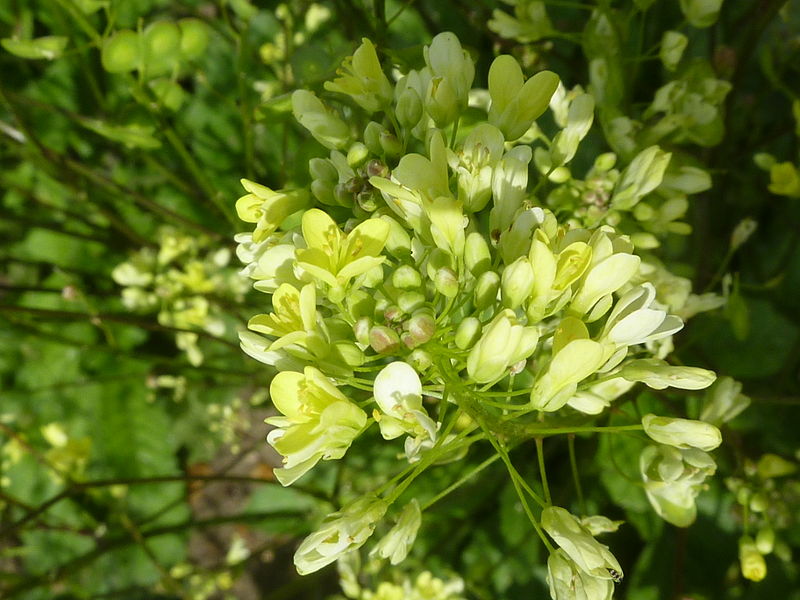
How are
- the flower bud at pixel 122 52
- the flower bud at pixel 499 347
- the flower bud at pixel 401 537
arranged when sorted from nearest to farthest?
the flower bud at pixel 499 347
the flower bud at pixel 401 537
the flower bud at pixel 122 52

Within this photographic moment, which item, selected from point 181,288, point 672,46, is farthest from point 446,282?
point 181,288

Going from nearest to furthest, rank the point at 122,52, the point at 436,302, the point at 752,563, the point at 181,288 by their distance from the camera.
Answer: the point at 436,302
the point at 752,563
the point at 122,52
the point at 181,288

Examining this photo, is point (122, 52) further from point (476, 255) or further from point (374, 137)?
point (476, 255)

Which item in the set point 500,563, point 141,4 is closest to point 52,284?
point 141,4

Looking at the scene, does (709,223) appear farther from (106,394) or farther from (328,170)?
(106,394)

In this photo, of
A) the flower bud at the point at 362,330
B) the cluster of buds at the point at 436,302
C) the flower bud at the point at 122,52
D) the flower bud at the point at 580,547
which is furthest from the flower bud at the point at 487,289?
the flower bud at the point at 122,52

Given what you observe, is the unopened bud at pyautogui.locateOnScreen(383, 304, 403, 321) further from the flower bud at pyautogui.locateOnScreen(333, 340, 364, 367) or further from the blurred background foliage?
the blurred background foliage

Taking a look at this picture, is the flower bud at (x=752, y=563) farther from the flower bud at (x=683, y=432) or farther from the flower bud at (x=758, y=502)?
the flower bud at (x=683, y=432)
